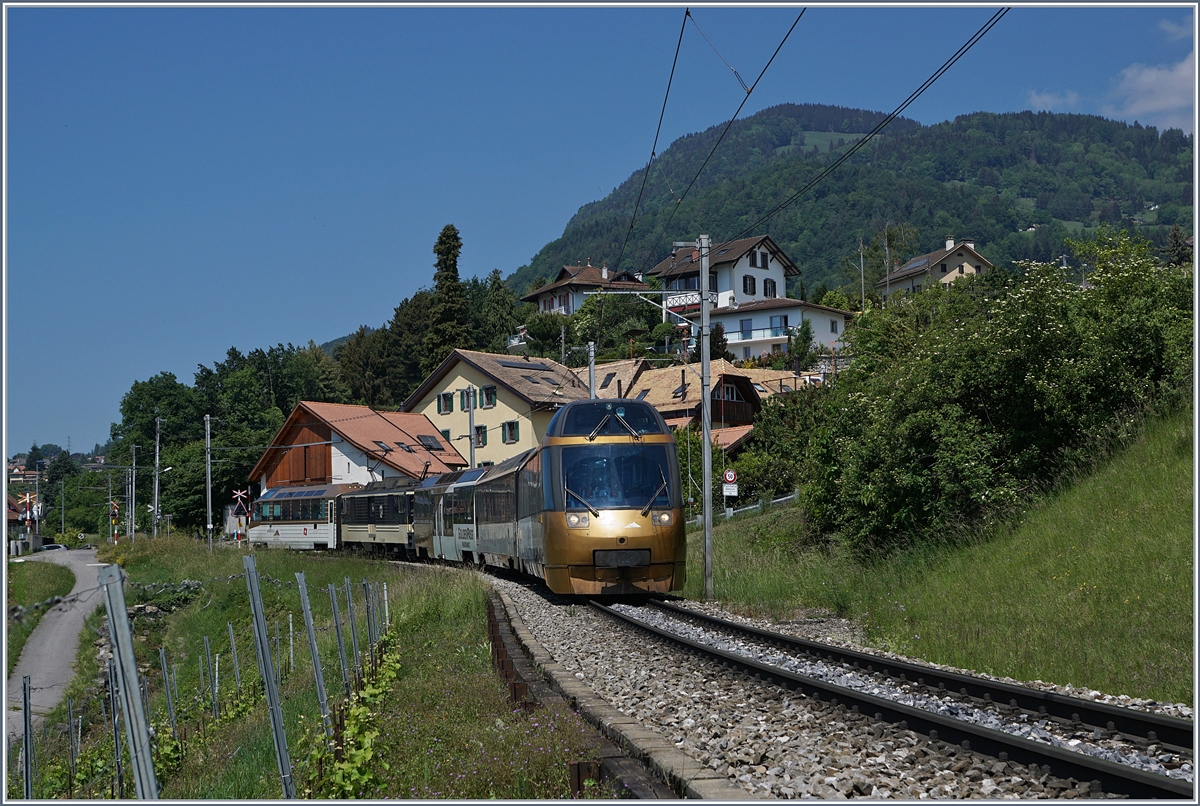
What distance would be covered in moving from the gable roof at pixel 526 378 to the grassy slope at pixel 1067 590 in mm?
33955

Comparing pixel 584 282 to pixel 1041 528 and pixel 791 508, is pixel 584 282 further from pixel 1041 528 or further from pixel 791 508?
pixel 1041 528

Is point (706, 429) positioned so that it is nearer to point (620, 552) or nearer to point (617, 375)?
point (620, 552)

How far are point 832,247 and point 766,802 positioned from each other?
18798 cm

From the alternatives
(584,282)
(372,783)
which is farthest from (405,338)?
(372,783)

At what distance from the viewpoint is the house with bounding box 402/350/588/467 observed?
55.3 meters

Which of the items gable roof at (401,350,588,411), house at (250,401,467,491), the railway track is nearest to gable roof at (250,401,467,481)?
house at (250,401,467,491)

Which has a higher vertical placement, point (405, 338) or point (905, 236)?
point (905, 236)

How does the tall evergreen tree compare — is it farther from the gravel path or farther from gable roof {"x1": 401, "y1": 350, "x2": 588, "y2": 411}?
the gravel path

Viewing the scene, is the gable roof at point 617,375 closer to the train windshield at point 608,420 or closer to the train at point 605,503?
the train at point 605,503

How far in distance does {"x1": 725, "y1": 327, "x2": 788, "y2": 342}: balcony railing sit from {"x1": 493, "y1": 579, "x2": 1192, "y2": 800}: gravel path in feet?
260

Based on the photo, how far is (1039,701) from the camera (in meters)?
8.53

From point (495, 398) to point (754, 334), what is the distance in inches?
1592

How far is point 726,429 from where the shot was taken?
53.4 metres

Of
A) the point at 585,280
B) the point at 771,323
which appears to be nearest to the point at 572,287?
the point at 585,280
